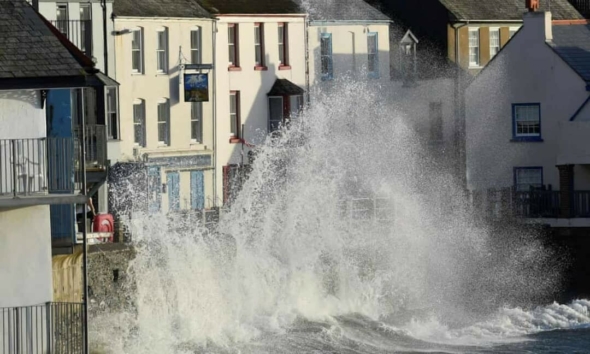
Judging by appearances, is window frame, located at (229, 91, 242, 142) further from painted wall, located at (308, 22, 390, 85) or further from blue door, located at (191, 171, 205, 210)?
painted wall, located at (308, 22, 390, 85)

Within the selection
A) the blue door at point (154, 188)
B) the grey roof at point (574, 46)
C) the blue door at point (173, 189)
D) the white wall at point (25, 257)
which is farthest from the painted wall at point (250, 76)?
the white wall at point (25, 257)

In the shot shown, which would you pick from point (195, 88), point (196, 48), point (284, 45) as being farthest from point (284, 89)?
point (195, 88)

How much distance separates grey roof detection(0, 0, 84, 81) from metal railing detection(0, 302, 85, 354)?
13.8 ft

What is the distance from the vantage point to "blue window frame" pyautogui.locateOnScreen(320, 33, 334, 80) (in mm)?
66688

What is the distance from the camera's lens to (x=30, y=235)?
32625mm

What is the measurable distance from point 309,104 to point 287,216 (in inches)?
661

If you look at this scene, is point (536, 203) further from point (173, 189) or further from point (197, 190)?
point (173, 189)

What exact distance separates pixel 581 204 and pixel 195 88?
41.7 ft

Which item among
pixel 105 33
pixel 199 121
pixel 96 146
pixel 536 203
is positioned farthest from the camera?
pixel 199 121

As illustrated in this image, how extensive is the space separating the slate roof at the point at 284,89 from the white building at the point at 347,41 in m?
1.79

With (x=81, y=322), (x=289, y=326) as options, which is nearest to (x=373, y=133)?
(x=289, y=326)

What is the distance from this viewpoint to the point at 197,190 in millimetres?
59594

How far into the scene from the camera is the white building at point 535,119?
186 ft

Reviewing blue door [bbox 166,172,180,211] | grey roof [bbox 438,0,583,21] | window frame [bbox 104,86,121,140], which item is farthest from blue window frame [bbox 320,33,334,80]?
window frame [bbox 104,86,121,140]
